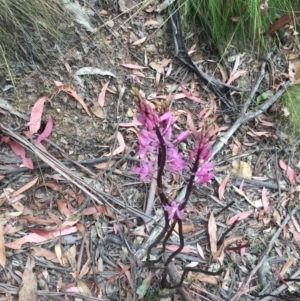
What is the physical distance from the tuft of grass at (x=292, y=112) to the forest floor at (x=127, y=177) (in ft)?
0.09

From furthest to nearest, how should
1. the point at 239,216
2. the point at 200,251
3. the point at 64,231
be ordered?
1. the point at 239,216
2. the point at 200,251
3. the point at 64,231

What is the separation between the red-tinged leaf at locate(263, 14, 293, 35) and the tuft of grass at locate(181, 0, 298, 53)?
0.04 m

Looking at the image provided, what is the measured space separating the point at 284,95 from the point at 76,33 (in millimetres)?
893

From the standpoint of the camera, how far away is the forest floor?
152 centimetres

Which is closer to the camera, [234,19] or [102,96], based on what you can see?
[102,96]

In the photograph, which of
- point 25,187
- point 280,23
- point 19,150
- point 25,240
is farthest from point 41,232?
point 280,23

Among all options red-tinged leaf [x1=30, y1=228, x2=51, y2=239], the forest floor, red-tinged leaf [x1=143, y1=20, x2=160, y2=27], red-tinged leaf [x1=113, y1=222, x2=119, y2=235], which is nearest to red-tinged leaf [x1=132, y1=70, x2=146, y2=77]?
the forest floor

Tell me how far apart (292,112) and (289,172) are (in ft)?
0.86

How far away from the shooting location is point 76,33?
1849mm

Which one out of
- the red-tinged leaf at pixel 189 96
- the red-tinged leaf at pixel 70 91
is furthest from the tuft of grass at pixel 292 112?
the red-tinged leaf at pixel 70 91

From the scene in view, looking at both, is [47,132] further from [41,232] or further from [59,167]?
[41,232]

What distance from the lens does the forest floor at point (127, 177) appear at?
59.7 inches

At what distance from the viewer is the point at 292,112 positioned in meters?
1.98

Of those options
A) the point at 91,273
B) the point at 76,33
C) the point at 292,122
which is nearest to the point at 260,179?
the point at 292,122
